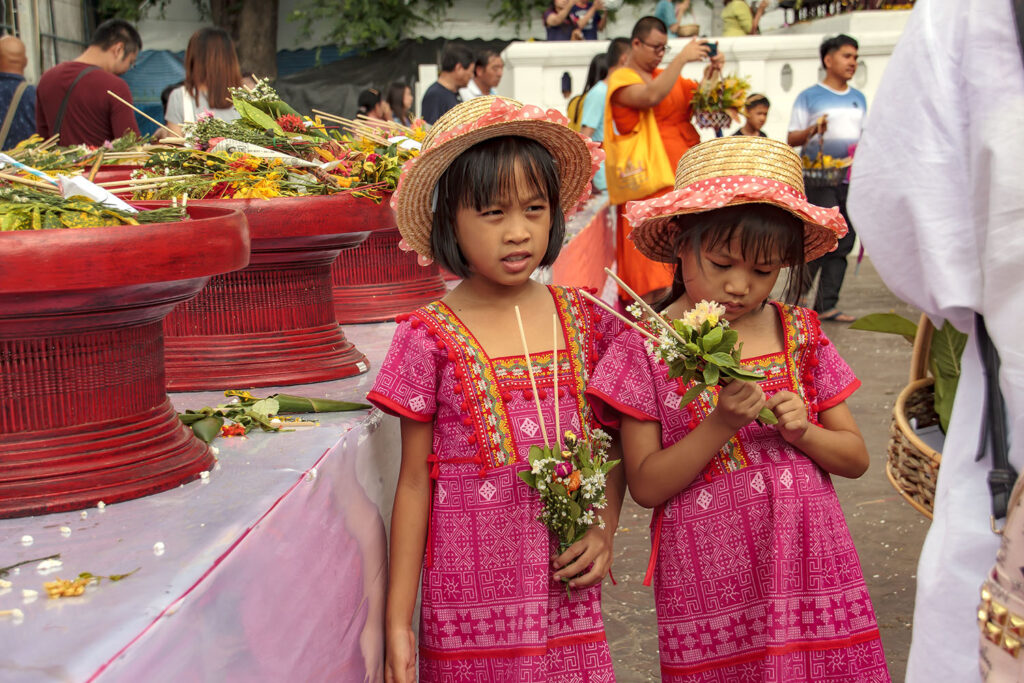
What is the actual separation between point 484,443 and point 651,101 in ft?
14.3

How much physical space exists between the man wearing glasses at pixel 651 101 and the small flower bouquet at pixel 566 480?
419 cm

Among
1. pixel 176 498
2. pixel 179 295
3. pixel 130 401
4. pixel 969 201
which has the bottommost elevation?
pixel 176 498

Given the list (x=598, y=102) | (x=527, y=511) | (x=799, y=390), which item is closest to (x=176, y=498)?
(x=527, y=511)

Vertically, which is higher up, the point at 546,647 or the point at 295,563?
the point at 295,563

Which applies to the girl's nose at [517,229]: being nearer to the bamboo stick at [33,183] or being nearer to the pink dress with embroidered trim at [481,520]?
the pink dress with embroidered trim at [481,520]

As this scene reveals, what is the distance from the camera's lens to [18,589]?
4.14ft

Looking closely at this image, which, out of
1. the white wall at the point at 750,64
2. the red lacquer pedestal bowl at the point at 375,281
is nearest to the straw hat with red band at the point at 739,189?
the red lacquer pedestal bowl at the point at 375,281

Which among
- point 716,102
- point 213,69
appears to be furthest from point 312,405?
point 716,102

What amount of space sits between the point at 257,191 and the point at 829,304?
6.10 metres

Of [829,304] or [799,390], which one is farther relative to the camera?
[829,304]

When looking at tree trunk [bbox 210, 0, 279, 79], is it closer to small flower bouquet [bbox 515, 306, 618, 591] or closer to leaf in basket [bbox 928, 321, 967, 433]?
leaf in basket [bbox 928, 321, 967, 433]

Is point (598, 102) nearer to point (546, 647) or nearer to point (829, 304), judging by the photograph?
point (829, 304)

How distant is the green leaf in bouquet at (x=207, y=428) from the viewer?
1929mm

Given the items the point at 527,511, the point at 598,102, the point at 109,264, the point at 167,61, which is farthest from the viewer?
the point at 167,61
